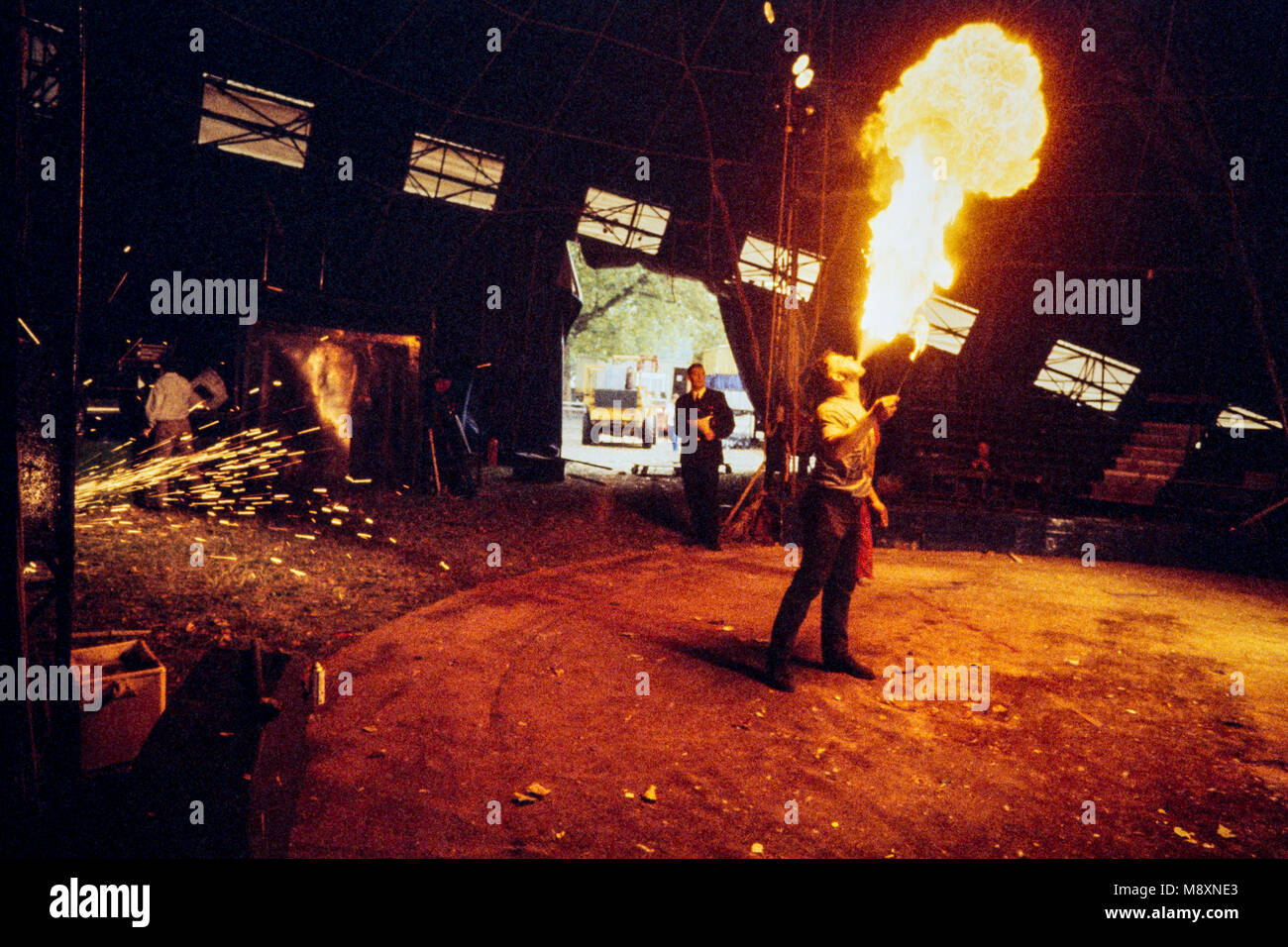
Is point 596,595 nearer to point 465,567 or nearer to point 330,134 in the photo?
point 465,567

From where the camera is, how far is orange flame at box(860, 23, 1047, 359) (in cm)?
645

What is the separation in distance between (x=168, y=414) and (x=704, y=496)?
8273mm

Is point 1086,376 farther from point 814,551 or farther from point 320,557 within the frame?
point 320,557

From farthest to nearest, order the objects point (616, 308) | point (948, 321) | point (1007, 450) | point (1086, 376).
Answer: point (616, 308)
point (948, 321)
point (1086, 376)
point (1007, 450)

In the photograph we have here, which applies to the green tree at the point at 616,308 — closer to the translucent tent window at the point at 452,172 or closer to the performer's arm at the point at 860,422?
the translucent tent window at the point at 452,172

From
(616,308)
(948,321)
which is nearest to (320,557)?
(948,321)

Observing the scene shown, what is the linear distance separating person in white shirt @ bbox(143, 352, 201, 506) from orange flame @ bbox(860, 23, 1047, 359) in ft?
32.9

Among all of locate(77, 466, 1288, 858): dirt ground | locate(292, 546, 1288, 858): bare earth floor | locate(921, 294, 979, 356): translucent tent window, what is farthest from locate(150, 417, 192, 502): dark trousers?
locate(921, 294, 979, 356): translucent tent window

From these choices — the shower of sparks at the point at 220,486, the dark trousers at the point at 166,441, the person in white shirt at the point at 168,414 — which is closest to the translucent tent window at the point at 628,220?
the shower of sparks at the point at 220,486

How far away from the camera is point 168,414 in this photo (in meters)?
10.8

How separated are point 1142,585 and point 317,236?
15.6m

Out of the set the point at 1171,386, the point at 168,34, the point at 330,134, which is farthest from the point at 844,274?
the point at 168,34

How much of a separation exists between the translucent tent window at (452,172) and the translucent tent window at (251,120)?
2.16m

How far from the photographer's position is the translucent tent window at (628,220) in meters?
17.2
